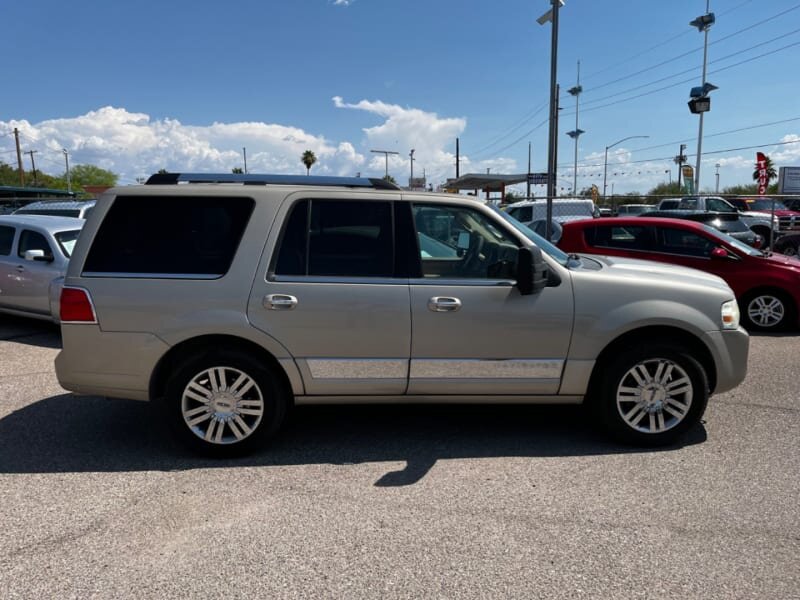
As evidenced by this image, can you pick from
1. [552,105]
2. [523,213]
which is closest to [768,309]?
[552,105]

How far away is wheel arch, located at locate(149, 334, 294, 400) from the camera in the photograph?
408cm

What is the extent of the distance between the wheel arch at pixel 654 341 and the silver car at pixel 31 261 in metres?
6.68

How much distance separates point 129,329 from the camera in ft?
13.1

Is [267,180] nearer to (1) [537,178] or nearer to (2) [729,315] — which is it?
(2) [729,315]

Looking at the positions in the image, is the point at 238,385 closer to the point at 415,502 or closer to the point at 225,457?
the point at 225,457

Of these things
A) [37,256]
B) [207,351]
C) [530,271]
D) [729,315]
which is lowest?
[207,351]

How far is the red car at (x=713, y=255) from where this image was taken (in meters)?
8.26

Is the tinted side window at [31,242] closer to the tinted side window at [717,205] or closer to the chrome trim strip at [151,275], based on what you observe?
the chrome trim strip at [151,275]

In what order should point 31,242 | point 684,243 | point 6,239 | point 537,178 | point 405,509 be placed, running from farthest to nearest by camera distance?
point 537,178 → point 684,243 → point 6,239 → point 31,242 → point 405,509

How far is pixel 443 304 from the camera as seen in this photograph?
13.2ft

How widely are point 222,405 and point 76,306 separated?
44.2 inches

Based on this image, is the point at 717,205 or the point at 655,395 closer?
the point at 655,395

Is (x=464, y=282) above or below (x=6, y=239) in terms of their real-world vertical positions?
below

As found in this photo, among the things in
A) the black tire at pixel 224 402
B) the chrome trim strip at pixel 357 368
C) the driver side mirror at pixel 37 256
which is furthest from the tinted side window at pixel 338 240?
the driver side mirror at pixel 37 256
